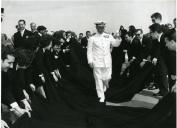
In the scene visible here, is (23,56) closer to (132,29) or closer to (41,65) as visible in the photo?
(41,65)

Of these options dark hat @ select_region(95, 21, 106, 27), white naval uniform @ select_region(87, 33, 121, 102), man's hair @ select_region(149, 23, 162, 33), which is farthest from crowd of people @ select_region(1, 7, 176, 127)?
dark hat @ select_region(95, 21, 106, 27)

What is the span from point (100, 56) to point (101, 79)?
1.52 feet

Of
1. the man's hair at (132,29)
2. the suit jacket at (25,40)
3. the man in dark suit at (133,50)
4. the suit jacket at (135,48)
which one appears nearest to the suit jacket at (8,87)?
the suit jacket at (25,40)

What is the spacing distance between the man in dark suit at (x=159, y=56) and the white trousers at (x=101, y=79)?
3.18 feet

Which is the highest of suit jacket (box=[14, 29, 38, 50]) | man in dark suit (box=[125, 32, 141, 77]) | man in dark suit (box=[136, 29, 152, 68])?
suit jacket (box=[14, 29, 38, 50])

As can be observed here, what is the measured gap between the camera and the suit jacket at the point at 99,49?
8242 millimetres

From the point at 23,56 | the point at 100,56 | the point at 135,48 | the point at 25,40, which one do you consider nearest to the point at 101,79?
the point at 100,56

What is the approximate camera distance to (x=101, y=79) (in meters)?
8.25

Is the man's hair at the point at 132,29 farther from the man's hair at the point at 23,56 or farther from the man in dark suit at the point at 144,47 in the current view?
the man's hair at the point at 23,56

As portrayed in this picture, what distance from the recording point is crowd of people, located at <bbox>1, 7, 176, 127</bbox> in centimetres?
485

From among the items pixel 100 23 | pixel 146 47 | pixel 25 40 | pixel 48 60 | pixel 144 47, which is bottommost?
pixel 144 47

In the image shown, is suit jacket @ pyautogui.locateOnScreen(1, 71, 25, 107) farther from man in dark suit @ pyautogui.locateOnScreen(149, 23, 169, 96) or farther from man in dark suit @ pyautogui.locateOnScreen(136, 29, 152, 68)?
man in dark suit @ pyautogui.locateOnScreen(136, 29, 152, 68)

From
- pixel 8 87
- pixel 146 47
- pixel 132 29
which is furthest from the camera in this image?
pixel 132 29

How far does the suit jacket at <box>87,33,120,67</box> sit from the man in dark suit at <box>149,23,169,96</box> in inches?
28.8
